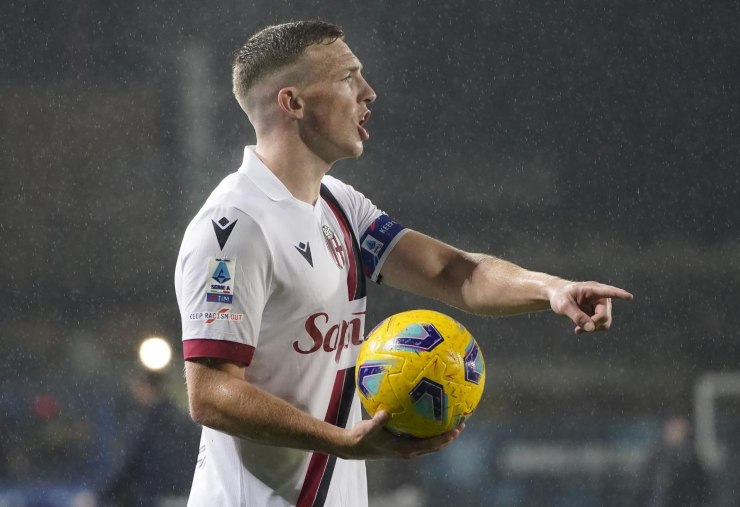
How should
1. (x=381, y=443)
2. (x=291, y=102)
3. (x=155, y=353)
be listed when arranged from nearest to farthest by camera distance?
(x=381, y=443) → (x=291, y=102) → (x=155, y=353)

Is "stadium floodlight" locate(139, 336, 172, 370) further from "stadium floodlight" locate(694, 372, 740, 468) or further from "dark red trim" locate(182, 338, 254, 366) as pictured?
"dark red trim" locate(182, 338, 254, 366)

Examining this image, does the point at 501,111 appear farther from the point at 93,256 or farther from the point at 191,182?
the point at 93,256

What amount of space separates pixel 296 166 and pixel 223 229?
0.29m

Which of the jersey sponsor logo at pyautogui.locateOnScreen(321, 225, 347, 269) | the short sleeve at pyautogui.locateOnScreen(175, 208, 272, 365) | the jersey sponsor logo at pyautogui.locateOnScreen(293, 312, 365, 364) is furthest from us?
the jersey sponsor logo at pyautogui.locateOnScreen(321, 225, 347, 269)

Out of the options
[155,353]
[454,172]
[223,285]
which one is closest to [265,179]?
[223,285]

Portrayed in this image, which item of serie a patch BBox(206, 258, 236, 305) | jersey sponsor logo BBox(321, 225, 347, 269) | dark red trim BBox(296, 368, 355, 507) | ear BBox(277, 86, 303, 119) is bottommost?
dark red trim BBox(296, 368, 355, 507)

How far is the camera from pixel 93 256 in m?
5.19

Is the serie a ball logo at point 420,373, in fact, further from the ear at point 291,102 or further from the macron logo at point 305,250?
the ear at point 291,102

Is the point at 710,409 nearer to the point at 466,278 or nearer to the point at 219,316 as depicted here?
the point at 466,278

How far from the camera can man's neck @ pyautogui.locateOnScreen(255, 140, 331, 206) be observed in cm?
196

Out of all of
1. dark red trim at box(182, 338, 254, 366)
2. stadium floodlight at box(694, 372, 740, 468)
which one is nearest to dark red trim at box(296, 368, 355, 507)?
dark red trim at box(182, 338, 254, 366)

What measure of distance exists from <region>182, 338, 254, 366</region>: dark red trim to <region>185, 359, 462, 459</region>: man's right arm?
0.03m

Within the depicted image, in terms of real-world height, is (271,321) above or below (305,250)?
below

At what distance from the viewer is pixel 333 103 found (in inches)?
80.1
